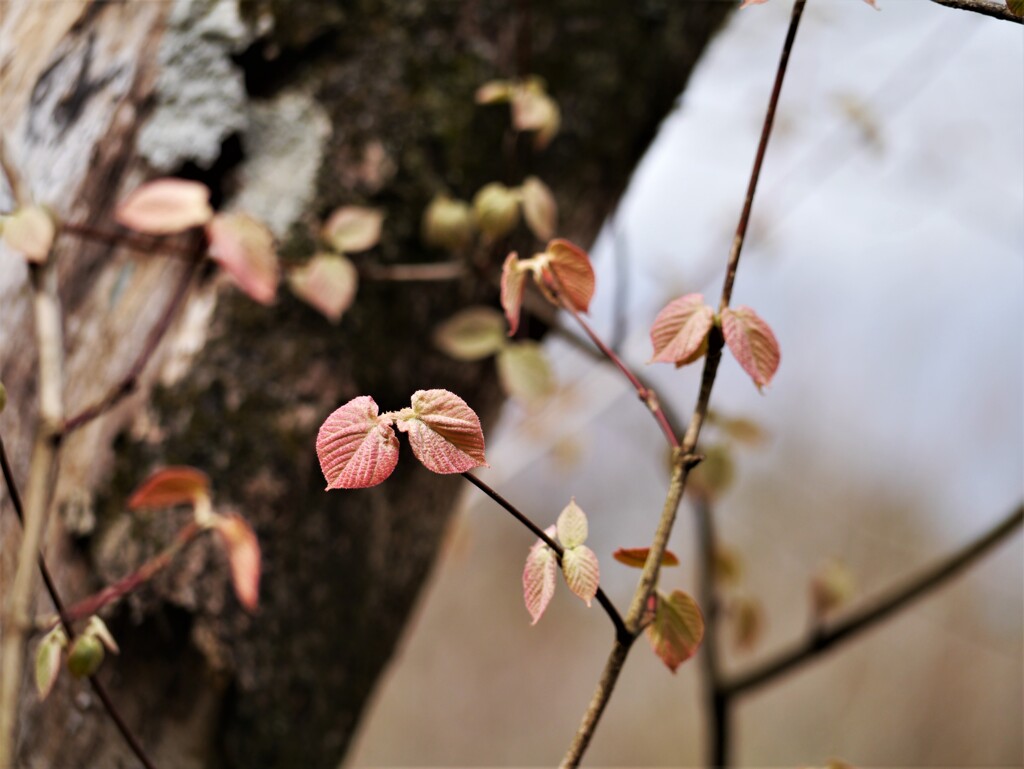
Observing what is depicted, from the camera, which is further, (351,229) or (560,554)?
(351,229)

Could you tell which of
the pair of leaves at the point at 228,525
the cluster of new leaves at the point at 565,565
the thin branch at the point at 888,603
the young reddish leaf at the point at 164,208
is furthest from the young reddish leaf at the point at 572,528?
the thin branch at the point at 888,603

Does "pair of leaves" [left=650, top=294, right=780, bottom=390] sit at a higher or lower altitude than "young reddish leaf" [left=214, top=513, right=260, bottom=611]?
higher

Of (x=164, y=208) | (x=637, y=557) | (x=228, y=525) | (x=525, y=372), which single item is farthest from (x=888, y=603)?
(x=164, y=208)

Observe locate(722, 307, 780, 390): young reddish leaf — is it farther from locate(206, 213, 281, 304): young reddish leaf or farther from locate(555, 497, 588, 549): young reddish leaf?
locate(206, 213, 281, 304): young reddish leaf

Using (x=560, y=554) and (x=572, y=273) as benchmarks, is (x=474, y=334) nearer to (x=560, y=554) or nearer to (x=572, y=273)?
(x=572, y=273)

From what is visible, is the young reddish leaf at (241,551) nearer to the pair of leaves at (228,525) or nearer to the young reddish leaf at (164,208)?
the pair of leaves at (228,525)

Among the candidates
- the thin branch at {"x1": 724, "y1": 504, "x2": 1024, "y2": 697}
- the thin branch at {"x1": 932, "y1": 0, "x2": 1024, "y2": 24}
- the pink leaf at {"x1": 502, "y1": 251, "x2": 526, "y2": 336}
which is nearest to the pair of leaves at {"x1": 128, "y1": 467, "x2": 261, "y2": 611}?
the pink leaf at {"x1": 502, "y1": 251, "x2": 526, "y2": 336}
